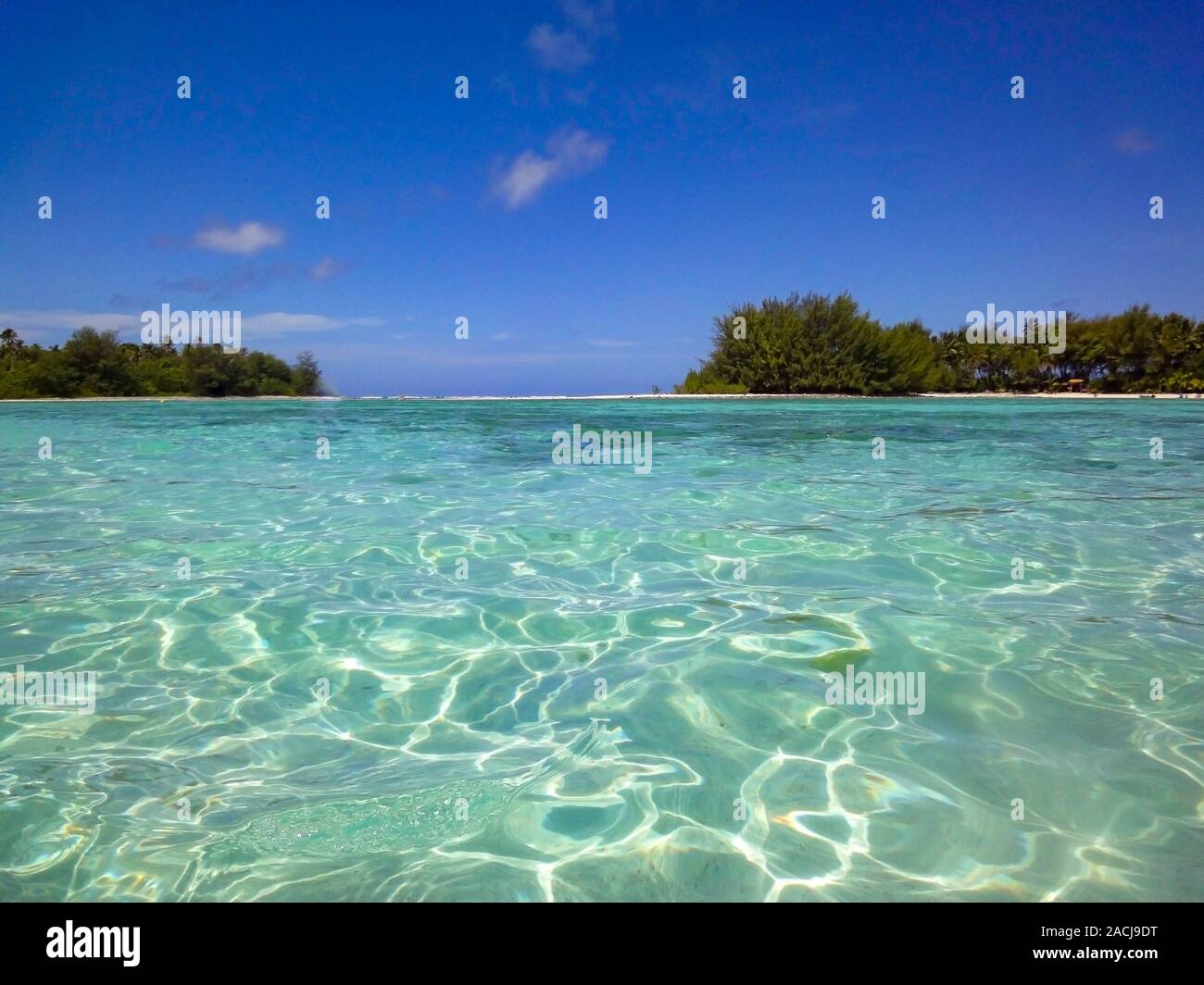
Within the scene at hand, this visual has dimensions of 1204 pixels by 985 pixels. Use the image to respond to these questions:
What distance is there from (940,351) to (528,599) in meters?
51.4

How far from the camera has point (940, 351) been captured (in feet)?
159

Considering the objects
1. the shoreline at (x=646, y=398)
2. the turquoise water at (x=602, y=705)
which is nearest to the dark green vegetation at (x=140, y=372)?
the shoreline at (x=646, y=398)

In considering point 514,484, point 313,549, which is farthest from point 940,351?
point 313,549

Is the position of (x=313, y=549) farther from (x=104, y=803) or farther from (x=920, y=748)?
(x=920, y=748)

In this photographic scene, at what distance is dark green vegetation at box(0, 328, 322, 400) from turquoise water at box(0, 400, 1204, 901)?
3713 cm

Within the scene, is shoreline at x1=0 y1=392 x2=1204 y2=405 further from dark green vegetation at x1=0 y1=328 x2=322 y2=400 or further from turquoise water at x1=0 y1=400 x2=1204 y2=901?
turquoise water at x1=0 y1=400 x2=1204 y2=901

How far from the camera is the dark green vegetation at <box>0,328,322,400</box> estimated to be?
1407 inches

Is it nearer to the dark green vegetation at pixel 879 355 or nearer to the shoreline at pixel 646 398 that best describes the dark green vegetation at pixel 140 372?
the shoreline at pixel 646 398

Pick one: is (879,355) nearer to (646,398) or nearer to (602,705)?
(646,398)

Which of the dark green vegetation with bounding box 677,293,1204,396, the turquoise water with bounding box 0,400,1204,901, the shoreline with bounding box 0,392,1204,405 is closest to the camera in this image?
the turquoise water with bounding box 0,400,1204,901

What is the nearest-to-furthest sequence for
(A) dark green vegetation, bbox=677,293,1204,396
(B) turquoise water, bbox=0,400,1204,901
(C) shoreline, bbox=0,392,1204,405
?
1. (B) turquoise water, bbox=0,400,1204,901
2. (C) shoreline, bbox=0,392,1204,405
3. (A) dark green vegetation, bbox=677,293,1204,396

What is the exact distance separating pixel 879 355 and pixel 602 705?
43359 millimetres

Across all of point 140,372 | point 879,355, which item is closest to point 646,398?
point 879,355

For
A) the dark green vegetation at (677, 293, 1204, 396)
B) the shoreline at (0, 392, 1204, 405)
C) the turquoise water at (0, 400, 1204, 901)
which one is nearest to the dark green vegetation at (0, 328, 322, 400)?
the shoreline at (0, 392, 1204, 405)
